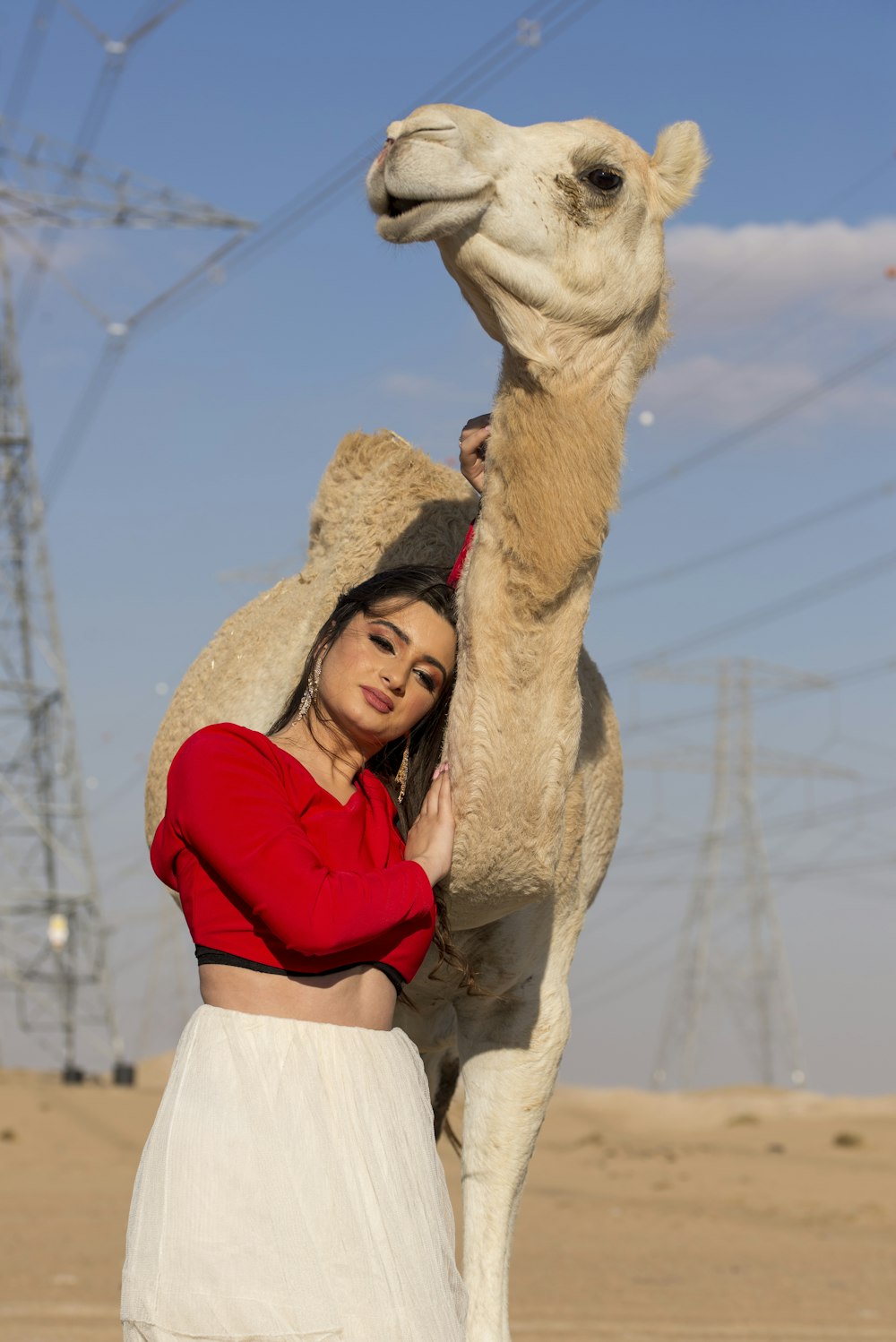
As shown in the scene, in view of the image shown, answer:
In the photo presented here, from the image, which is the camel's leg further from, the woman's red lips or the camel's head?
the camel's head

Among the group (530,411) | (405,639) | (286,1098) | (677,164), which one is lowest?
(286,1098)

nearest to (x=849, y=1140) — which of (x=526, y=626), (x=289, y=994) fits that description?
(x=526, y=626)

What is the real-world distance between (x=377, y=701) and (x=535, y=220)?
3.58 ft

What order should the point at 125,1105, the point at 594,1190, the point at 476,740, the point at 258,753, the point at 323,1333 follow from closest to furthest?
the point at 323,1333 < the point at 258,753 < the point at 476,740 < the point at 594,1190 < the point at 125,1105

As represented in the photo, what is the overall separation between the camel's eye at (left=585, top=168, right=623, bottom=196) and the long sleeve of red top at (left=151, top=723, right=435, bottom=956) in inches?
59.3

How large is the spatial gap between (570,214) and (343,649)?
109 centimetres

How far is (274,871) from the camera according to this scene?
2918 millimetres

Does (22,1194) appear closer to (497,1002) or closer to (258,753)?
(497,1002)

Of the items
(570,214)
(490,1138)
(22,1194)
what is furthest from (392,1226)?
(22,1194)

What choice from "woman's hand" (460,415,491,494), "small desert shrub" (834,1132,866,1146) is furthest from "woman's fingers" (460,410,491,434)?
"small desert shrub" (834,1132,866,1146)

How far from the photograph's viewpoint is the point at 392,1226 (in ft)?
9.58

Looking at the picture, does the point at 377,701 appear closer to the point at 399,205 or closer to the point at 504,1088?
the point at 399,205

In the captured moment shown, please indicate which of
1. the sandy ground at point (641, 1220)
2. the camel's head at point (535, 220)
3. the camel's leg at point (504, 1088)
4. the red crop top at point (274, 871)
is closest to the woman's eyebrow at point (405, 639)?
the red crop top at point (274, 871)

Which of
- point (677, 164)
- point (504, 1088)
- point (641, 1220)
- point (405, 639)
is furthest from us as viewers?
point (641, 1220)
